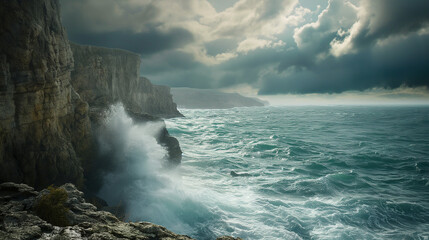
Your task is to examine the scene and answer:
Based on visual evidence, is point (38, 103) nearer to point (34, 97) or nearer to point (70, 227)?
point (34, 97)

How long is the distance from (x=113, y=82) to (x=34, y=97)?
27.3 metres

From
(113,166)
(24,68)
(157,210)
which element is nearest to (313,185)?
(157,210)

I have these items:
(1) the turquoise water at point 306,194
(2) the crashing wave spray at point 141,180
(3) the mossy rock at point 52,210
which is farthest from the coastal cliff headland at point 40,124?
(1) the turquoise water at point 306,194

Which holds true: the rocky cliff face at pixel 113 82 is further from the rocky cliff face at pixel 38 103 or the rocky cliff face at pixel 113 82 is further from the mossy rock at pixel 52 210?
the mossy rock at pixel 52 210

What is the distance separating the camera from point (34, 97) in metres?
10.8

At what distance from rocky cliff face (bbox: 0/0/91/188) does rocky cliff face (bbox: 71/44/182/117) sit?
9.36 metres

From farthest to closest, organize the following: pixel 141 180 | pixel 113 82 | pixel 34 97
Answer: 1. pixel 113 82
2. pixel 141 180
3. pixel 34 97

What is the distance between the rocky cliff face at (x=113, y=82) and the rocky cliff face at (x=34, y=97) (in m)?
9.36

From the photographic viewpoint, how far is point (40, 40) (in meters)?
11.1

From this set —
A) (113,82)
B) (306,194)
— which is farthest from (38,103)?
(113,82)

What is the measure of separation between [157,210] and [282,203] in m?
8.61

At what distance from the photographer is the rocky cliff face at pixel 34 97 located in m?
9.67

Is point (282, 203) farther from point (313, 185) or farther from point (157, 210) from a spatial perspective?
point (157, 210)

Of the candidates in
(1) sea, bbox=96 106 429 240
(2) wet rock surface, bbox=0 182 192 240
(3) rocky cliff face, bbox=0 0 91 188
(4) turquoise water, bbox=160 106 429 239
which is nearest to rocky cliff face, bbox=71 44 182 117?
(1) sea, bbox=96 106 429 240
